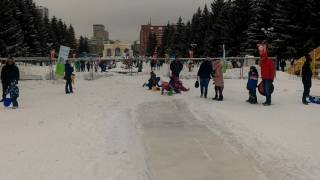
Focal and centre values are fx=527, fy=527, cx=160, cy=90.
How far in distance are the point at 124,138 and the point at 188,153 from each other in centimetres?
204

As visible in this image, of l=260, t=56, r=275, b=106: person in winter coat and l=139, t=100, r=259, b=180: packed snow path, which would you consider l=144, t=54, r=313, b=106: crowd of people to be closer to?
l=260, t=56, r=275, b=106: person in winter coat

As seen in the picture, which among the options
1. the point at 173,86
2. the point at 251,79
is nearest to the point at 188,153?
the point at 251,79

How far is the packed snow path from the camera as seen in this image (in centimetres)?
841

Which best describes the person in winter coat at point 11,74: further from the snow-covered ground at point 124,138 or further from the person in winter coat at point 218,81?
the person in winter coat at point 218,81

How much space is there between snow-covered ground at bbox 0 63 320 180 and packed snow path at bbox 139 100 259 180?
0.43 feet

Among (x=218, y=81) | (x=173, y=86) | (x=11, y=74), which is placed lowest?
(x=173, y=86)

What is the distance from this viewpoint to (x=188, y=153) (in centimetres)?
1001

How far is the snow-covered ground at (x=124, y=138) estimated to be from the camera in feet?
28.2

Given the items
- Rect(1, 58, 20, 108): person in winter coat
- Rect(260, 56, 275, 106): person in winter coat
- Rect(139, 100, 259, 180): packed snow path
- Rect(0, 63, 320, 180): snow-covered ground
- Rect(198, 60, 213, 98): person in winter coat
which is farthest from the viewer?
Rect(198, 60, 213, 98): person in winter coat

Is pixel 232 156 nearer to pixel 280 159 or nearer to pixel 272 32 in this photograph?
pixel 280 159

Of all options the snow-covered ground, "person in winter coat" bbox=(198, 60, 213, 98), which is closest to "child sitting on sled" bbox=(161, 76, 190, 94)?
"person in winter coat" bbox=(198, 60, 213, 98)

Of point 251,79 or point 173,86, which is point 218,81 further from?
point 173,86

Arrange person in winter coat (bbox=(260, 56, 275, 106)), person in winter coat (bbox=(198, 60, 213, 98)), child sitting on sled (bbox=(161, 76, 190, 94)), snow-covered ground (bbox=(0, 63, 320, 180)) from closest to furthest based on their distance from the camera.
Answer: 1. snow-covered ground (bbox=(0, 63, 320, 180))
2. person in winter coat (bbox=(260, 56, 275, 106))
3. person in winter coat (bbox=(198, 60, 213, 98))
4. child sitting on sled (bbox=(161, 76, 190, 94))

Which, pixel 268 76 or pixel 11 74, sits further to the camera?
pixel 11 74
